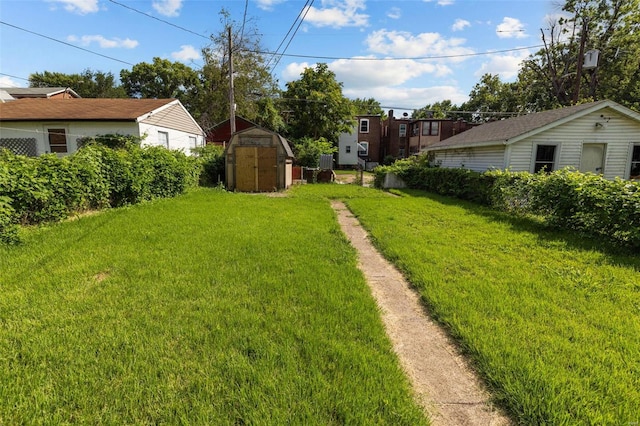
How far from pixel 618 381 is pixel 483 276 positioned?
6.92ft

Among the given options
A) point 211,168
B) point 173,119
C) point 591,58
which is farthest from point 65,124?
point 591,58

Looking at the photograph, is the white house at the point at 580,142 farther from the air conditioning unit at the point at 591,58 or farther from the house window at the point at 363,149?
the house window at the point at 363,149

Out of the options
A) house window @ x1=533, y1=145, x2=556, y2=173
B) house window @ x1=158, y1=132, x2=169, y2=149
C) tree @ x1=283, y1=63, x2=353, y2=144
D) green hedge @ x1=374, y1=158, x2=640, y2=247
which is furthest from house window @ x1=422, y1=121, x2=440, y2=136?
house window @ x1=158, y1=132, x2=169, y2=149

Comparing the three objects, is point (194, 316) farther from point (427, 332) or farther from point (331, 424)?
point (427, 332)

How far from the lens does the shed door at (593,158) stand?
1263 cm

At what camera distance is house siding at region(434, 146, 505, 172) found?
13173mm

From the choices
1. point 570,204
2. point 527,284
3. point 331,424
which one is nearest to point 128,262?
point 331,424

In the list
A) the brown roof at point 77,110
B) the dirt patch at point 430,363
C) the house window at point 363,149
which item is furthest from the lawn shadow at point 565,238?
the house window at point 363,149

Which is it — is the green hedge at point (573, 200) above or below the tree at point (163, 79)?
below

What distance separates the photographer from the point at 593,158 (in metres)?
12.8

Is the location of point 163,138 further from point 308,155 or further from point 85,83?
point 85,83

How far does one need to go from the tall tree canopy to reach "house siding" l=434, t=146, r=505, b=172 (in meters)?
11.7

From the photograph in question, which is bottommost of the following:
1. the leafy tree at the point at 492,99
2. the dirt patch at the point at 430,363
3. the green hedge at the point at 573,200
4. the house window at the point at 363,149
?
the dirt patch at the point at 430,363

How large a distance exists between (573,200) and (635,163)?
9.41 meters
